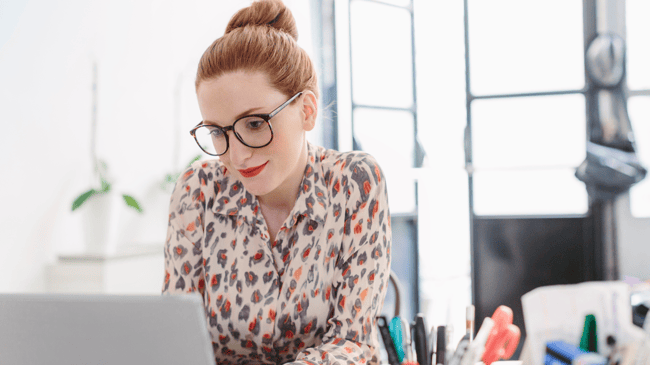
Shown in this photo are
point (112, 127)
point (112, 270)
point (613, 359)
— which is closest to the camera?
point (613, 359)

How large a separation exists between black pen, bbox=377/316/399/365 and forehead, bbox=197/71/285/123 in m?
0.35

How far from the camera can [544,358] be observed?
509 mm

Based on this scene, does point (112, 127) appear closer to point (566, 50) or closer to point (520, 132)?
point (520, 132)

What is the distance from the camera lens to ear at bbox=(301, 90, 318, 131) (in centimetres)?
87

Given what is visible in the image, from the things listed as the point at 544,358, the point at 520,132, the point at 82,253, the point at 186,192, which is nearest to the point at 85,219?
the point at 82,253

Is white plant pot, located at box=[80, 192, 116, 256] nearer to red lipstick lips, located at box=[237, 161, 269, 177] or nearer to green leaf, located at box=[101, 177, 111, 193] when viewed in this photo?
green leaf, located at box=[101, 177, 111, 193]

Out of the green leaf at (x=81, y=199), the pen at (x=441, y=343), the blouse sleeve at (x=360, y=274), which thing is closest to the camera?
the pen at (x=441, y=343)

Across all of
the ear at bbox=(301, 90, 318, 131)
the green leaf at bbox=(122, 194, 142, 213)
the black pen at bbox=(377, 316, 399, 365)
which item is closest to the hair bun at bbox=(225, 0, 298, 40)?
the ear at bbox=(301, 90, 318, 131)

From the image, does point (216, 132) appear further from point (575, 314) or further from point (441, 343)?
point (575, 314)

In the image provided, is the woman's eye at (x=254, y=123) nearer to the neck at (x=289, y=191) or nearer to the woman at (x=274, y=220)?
the woman at (x=274, y=220)

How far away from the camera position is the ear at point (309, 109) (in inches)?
34.1

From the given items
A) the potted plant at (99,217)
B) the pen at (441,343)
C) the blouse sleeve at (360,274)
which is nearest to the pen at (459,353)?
the pen at (441,343)

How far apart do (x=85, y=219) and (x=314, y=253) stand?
1451 mm

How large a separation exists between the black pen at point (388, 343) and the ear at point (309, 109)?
0.35 m
